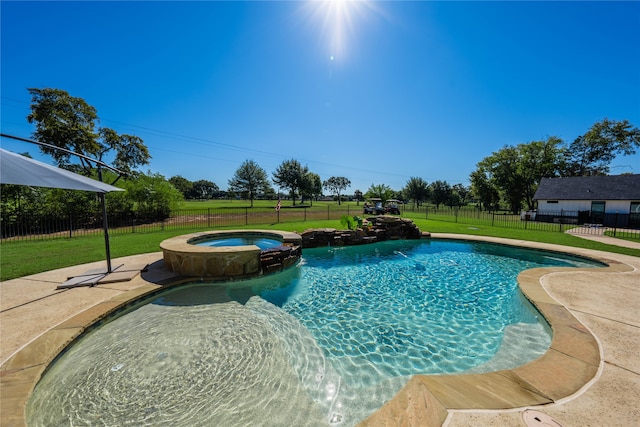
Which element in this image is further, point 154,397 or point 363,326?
point 363,326

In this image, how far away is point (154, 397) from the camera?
7.73 ft

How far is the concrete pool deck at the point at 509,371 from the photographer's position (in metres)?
1.89

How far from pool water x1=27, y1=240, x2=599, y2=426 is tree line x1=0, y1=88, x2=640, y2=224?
4179mm

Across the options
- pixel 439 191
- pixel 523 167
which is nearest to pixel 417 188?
pixel 439 191

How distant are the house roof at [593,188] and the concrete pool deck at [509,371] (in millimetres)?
23340

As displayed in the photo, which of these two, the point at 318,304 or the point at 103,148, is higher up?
the point at 103,148

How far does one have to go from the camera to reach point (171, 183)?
28.4m

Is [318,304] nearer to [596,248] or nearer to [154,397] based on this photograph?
[154,397]

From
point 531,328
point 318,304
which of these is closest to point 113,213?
point 318,304

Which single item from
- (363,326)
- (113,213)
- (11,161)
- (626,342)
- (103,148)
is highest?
(103,148)

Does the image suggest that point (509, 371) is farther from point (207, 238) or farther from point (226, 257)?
point (207, 238)

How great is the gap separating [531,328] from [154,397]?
516 cm

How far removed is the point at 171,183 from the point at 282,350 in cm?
3090

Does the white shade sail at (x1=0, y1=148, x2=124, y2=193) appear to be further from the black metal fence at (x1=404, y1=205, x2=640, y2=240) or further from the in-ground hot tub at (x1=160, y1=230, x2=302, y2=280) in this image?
the black metal fence at (x1=404, y1=205, x2=640, y2=240)
